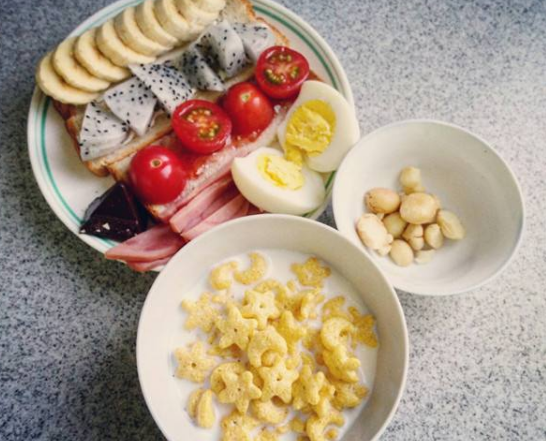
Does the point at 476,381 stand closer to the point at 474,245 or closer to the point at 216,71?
the point at 474,245

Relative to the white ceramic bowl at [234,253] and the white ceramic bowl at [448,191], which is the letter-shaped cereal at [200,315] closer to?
the white ceramic bowl at [234,253]

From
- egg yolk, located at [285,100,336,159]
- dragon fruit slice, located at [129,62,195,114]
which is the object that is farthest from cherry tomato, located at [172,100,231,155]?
egg yolk, located at [285,100,336,159]

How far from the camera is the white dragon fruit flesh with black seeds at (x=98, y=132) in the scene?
3.54ft

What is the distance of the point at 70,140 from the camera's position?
1.15m

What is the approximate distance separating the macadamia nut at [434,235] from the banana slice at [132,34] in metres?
0.65

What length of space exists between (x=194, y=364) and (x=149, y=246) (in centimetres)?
27

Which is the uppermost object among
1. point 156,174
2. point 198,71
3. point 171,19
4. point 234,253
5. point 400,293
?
point 171,19

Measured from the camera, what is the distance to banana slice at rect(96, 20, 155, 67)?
1096 mm

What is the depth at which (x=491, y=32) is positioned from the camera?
1.30 meters

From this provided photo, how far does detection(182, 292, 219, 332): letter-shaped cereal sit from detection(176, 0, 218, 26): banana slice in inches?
21.9

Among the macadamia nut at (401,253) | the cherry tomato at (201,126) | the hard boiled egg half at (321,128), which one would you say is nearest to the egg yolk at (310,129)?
the hard boiled egg half at (321,128)

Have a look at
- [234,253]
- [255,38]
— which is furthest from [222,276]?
[255,38]

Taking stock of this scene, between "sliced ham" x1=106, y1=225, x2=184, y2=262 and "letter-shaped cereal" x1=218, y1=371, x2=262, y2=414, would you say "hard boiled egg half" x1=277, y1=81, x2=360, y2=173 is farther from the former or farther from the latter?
"letter-shaped cereal" x1=218, y1=371, x2=262, y2=414

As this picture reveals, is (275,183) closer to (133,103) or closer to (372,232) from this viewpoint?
(372,232)
